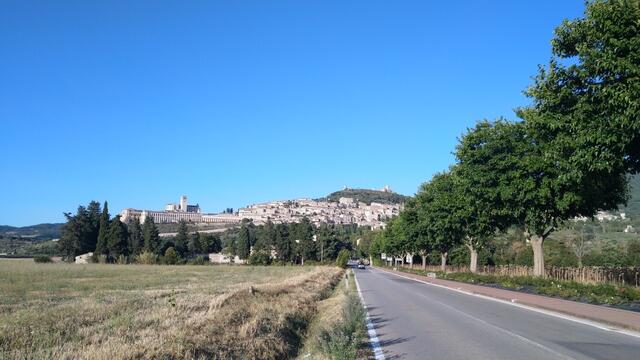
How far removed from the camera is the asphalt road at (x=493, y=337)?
1132 cm

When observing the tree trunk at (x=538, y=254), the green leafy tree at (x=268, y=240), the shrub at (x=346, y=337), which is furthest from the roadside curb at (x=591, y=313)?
the green leafy tree at (x=268, y=240)

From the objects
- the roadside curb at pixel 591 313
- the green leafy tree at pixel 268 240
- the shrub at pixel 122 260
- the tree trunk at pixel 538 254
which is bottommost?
the shrub at pixel 122 260

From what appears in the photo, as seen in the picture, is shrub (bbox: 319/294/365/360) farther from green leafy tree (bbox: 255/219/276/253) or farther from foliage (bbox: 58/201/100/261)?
green leafy tree (bbox: 255/219/276/253)

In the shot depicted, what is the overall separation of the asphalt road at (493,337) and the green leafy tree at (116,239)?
116095 millimetres

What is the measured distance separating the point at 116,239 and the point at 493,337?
124 meters

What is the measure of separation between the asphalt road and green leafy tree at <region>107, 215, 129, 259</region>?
381 ft

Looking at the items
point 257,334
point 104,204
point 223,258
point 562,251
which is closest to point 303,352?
point 257,334

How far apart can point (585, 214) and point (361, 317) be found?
22751 mm

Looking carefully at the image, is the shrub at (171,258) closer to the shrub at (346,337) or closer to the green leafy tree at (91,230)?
the green leafy tree at (91,230)

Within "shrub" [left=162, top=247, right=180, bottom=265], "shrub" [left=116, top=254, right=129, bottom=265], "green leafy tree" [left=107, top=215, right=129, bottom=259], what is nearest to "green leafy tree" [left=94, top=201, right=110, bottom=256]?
"green leafy tree" [left=107, top=215, right=129, bottom=259]

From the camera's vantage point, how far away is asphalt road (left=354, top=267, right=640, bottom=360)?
11325mm

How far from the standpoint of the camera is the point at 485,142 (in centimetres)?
3791

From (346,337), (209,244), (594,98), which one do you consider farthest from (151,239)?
(346,337)

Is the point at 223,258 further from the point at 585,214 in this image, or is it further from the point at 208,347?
the point at 208,347
